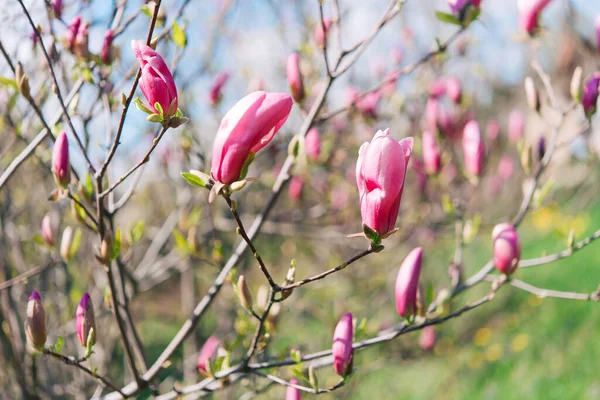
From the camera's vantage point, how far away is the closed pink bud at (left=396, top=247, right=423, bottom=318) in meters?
1.09

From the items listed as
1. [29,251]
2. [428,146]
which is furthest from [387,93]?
[29,251]

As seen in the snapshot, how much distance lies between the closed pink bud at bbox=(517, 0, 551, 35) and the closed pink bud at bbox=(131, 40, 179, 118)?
1119mm

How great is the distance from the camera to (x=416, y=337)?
4.18 meters

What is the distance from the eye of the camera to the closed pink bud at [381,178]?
819mm

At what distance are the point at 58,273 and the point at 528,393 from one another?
2.66 meters

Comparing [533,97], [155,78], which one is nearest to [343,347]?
[155,78]

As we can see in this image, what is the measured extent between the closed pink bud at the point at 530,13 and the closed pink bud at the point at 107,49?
1.08 m

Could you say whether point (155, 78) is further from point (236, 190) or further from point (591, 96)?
point (591, 96)

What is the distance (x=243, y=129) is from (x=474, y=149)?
3.11ft

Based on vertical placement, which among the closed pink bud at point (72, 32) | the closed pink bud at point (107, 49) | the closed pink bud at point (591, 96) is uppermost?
the closed pink bud at point (72, 32)

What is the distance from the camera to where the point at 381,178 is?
2.74 ft

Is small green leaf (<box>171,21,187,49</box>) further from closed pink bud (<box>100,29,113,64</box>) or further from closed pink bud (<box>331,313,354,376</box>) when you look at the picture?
closed pink bud (<box>331,313,354,376</box>)

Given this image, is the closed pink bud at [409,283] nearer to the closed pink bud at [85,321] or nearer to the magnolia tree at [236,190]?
the magnolia tree at [236,190]

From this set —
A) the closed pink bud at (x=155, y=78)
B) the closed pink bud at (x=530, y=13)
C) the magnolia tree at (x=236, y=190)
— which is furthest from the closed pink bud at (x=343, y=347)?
the closed pink bud at (x=530, y=13)
